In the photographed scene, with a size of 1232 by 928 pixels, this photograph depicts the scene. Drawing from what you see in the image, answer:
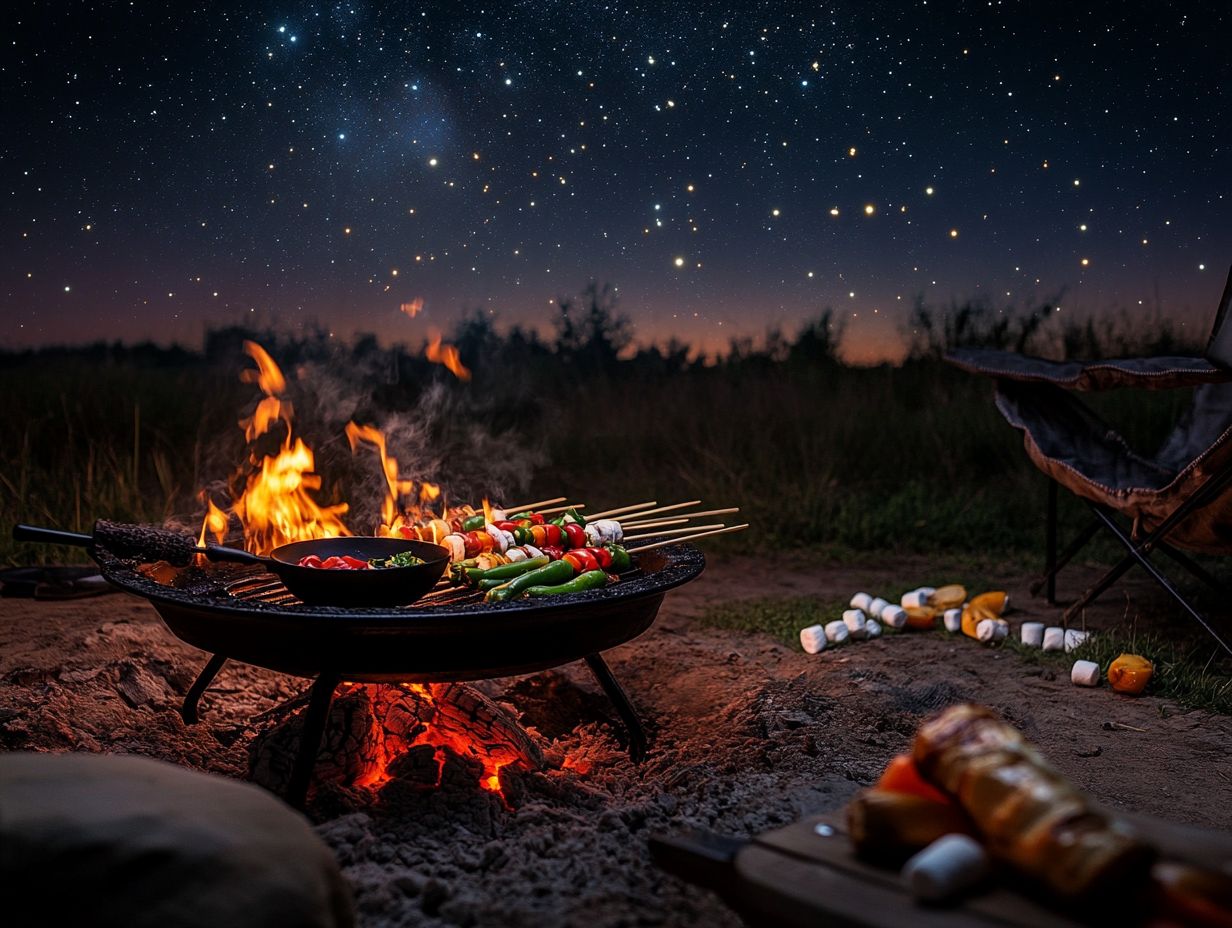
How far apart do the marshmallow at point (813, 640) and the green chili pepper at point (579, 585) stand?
1.69 meters

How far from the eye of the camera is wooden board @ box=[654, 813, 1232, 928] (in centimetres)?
124

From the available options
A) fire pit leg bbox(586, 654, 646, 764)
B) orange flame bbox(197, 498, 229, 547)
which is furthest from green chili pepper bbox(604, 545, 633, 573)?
orange flame bbox(197, 498, 229, 547)

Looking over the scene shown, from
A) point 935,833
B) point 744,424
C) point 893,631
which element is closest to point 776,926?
point 935,833

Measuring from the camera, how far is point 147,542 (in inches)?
105

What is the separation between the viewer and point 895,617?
463cm

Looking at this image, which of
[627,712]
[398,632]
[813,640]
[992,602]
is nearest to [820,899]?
[398,632]

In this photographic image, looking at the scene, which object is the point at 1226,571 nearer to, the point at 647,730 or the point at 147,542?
the point at 647,730

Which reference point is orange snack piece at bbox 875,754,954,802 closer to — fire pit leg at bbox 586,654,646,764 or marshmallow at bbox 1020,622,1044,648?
fire pit leg at bbox 586,654,646,764

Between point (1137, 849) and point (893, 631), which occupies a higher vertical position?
point (1137, 849)

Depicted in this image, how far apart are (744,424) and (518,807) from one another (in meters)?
6.30

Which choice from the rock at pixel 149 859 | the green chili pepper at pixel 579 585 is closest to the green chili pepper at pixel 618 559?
the green chili pepper at pixel 579 585

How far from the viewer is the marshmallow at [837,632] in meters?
4.45

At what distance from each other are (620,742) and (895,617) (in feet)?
6.62

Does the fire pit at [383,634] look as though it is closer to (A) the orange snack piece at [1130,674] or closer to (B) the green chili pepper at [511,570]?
(B) the green chili pepper at [511,570]
